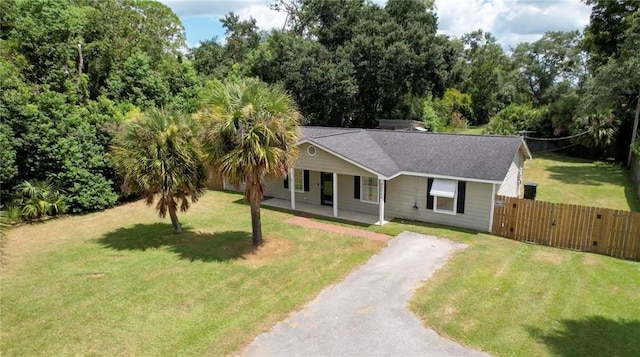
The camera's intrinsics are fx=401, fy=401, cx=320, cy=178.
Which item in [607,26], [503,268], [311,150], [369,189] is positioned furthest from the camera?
[607,26]

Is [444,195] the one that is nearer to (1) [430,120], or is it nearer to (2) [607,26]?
(2) [607,26]

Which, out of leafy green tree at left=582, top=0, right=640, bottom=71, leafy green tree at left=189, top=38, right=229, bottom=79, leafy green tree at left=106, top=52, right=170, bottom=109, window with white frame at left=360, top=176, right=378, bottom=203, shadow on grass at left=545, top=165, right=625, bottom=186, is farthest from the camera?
leafy green tree at left=189, top=38, right=229, bottom=79

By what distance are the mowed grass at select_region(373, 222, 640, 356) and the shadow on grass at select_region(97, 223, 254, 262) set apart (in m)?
6.61

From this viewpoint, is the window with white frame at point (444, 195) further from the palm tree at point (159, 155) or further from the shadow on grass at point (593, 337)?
the palm tree at point (159, 155)

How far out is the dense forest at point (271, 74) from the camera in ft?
59.4

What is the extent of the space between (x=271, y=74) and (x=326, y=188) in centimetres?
1836

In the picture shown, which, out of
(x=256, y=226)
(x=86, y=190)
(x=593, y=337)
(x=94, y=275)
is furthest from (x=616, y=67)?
(x=86, y=190)

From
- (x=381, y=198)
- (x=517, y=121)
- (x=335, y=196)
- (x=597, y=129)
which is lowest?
(x=335, y=196)

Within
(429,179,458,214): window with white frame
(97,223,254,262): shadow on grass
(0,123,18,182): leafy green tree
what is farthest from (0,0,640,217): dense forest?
(429,179,458,214): window with white frame

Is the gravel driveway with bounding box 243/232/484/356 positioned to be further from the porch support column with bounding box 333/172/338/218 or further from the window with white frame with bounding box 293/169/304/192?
the window with white frame with bounding box 293/169/304/192

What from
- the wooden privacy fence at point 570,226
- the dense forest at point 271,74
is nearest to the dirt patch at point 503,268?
the wooden privacy fence at point 570,226

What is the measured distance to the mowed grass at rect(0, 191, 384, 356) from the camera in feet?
28.9

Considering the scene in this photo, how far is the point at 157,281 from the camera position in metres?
11.5

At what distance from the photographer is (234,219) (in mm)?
17828
